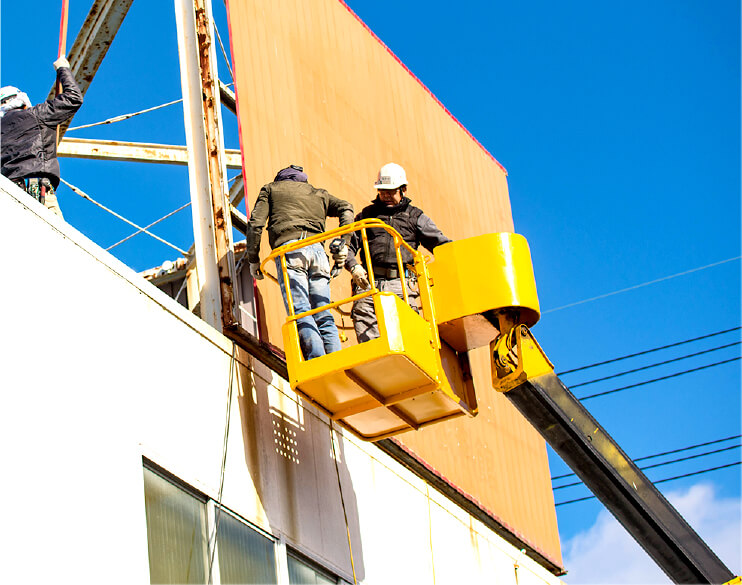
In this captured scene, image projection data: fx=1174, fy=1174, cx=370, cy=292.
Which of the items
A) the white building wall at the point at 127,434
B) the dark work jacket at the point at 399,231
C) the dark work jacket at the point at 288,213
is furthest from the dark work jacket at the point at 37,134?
the dark work jacket at the point at 399,231

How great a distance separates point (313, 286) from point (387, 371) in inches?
51.8

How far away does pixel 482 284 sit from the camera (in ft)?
37.7

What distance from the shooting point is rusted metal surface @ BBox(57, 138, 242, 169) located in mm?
16828

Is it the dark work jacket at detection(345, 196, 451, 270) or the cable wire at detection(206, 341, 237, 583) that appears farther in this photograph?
the dark work jacket at detection(345, 196, 451, 270)

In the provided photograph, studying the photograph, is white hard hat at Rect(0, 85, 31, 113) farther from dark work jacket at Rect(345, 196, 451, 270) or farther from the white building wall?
dark work jacket at Rect(345, 196, 451, 270)

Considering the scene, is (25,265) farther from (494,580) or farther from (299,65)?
(494,580)

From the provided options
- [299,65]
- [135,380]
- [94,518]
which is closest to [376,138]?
[299,65]

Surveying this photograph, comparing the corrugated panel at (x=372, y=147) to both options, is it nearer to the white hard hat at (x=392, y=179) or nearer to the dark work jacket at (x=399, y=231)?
the dark work jacket at (x=399, y=231)

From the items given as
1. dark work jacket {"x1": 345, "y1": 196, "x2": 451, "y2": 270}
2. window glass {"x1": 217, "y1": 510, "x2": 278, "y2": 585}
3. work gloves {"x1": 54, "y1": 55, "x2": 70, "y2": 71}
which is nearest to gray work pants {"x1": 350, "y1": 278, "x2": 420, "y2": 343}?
dark work jacket {"x1": 345, "y1": 196, "x2": 451, "y2": 270}

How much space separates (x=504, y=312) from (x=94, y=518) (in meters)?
4.59

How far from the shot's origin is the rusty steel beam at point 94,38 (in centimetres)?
1486

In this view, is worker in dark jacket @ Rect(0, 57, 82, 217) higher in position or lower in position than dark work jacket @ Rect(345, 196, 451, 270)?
higher

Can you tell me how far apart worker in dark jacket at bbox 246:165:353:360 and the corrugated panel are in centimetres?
107

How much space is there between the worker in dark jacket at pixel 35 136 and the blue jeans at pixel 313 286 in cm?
238
